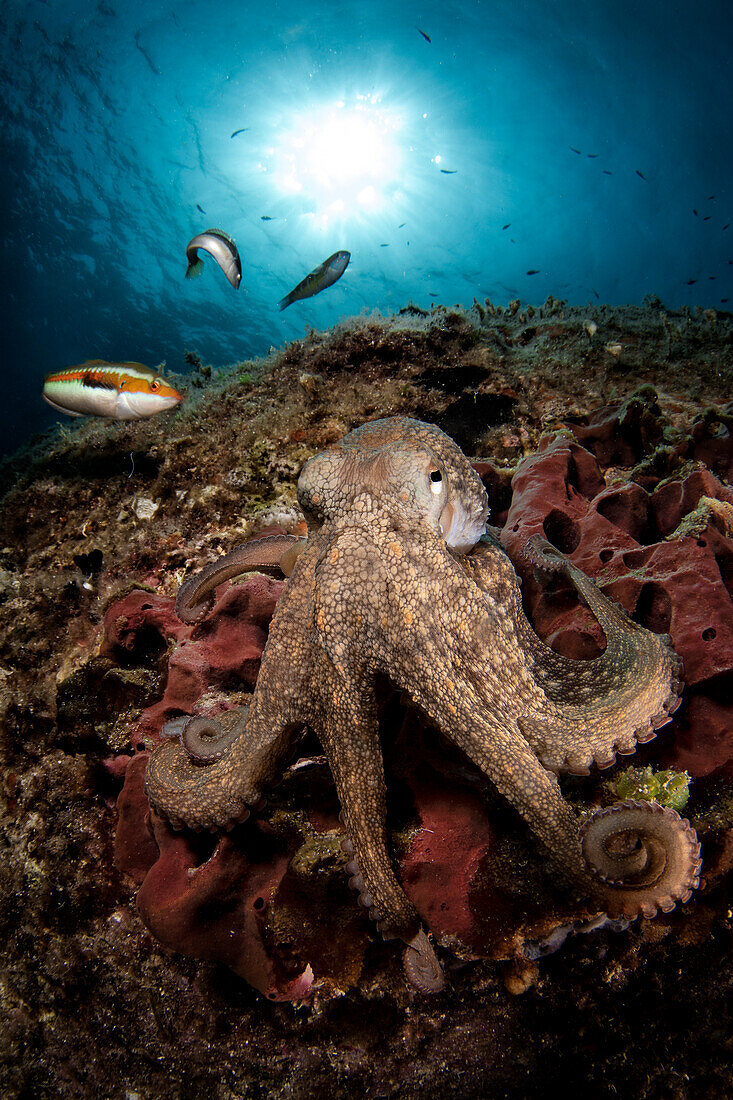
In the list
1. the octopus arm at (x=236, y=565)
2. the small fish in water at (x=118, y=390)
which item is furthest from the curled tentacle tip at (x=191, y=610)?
the small fish in water at (x=118, y=390)

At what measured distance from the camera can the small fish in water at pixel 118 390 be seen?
391 cm

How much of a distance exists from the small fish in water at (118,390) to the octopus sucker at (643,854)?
13.4 feet

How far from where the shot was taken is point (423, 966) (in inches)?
66.2

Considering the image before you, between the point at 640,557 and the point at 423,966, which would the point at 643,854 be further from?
the point at 640,557

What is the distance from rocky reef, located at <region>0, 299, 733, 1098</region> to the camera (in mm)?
1819

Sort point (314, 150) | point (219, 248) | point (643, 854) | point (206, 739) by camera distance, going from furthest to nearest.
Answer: point (314, 150) < point (219, 248) < point (206, 739) < point (643, 854)

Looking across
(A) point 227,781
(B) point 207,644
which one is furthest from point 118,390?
(A) point 227,781

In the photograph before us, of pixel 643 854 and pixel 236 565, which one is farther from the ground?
pixel 236 565

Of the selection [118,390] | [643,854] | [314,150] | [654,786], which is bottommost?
[654,786]

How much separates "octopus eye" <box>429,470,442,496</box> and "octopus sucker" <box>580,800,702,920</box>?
114 cm

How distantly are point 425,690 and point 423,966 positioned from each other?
1.10 metres

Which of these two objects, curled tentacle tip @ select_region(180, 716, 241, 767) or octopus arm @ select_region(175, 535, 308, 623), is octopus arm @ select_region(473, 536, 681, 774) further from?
curled tentacle tip @ select_region(180, 716, 241, 767)

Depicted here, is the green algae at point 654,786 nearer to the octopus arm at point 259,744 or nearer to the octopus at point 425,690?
the octopus at point 425,690

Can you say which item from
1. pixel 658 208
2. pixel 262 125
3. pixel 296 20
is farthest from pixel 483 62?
pixel 658 208
